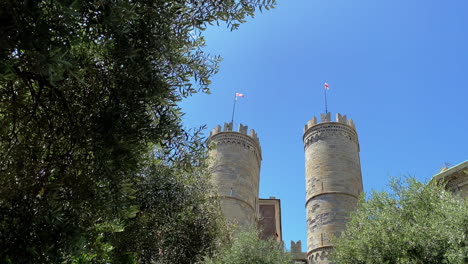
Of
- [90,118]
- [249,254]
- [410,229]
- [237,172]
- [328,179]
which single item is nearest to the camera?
[90,118]

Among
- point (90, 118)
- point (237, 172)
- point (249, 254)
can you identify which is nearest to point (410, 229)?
point (249, 254)

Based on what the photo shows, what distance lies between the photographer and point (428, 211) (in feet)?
34.7

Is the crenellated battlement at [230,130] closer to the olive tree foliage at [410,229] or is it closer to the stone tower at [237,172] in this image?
the stone tower at [237,172]

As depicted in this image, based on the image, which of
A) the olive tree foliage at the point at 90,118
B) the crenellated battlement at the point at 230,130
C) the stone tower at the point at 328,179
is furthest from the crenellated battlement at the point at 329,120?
the olive tree foliage at the point at 90,118

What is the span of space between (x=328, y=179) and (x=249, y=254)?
14165mm

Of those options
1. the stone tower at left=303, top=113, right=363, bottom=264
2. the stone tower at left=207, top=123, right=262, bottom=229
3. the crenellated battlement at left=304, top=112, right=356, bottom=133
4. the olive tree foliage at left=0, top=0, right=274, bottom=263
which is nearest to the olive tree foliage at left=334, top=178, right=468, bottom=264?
the olive tree foliage at left=0, top=0, right=274, bottom=263

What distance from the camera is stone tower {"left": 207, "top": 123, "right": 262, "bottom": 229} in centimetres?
2480

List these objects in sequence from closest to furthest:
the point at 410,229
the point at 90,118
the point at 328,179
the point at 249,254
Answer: the point at 90,118, the point at 410,229, the point at 249,254, the point at 328,179

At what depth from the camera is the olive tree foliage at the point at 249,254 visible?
1227cm

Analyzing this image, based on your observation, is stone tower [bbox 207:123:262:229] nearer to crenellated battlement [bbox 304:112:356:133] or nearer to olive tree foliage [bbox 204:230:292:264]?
crenellated battlement [bbox 304:112:356:133]

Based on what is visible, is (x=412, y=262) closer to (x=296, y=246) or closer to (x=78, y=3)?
(x=78, y=3)

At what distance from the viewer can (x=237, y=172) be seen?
85.8 feet

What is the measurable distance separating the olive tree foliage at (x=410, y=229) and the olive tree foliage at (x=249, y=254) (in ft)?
6.16

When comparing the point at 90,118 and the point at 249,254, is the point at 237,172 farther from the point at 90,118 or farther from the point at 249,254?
the point at 90,118
